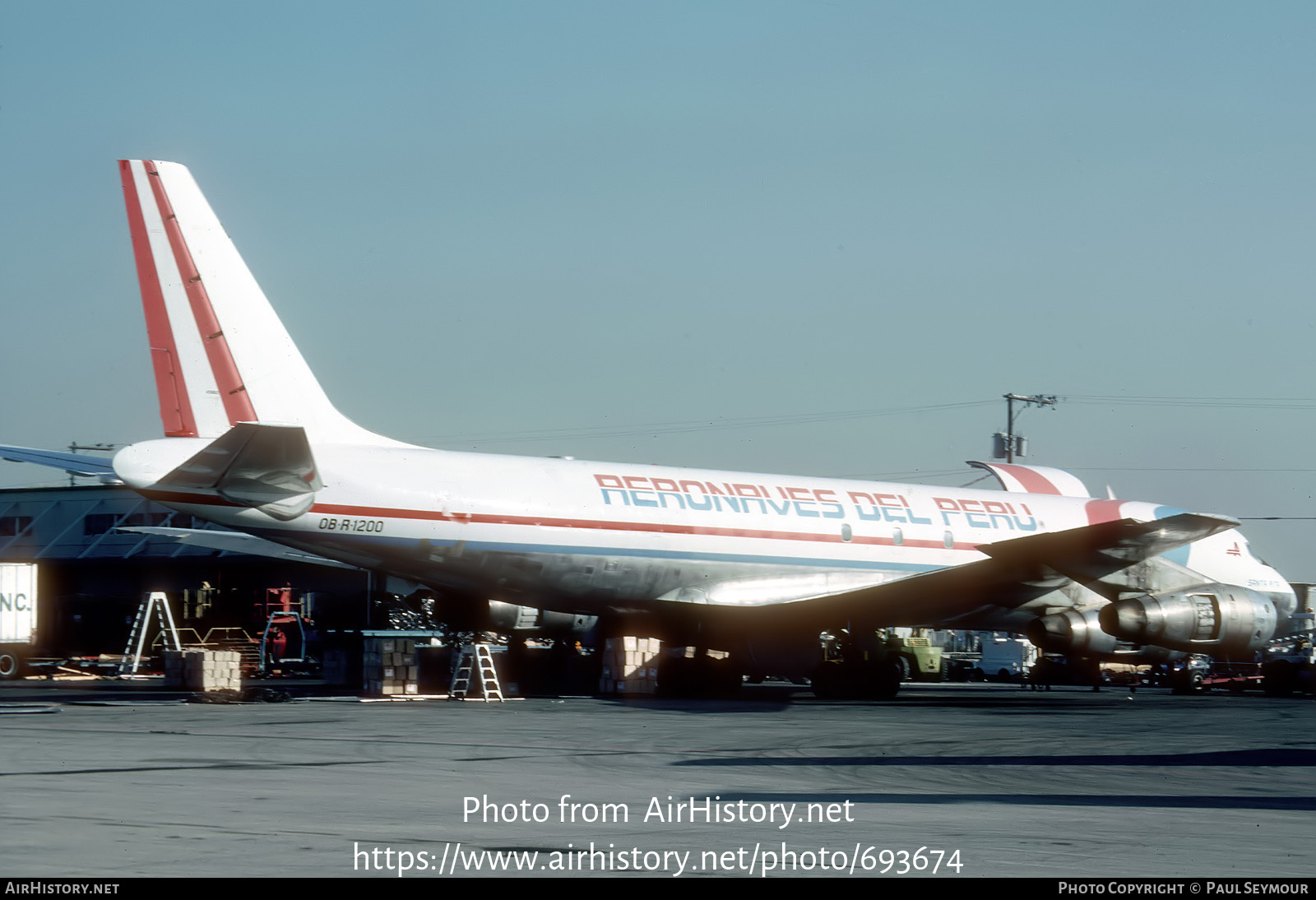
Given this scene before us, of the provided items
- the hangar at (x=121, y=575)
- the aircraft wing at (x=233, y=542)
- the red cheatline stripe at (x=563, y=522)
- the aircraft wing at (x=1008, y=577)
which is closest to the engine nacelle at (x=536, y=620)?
the aircraft wing at (x=233, y=542)

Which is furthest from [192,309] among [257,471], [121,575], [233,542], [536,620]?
[121,575]

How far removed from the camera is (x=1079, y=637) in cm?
2683

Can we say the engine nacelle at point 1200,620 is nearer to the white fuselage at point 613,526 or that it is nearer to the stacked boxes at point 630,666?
the white fuselage at point 613,526

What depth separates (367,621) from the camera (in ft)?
165

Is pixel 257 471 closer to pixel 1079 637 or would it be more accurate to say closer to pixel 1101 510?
pixel 1079 637

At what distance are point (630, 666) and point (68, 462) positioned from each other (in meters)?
11.5

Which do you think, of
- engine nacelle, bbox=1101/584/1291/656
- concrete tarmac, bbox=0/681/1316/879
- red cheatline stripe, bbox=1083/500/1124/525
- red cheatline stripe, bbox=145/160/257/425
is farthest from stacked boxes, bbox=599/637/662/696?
red cheatline stripe, bbox=1083/500/1124/525

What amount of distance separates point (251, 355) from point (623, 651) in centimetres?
973

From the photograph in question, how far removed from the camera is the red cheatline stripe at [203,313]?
22.8m

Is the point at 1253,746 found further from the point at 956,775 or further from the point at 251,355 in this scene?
the point at 251,355

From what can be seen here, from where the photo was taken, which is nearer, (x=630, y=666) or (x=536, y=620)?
(x=630, y=666)

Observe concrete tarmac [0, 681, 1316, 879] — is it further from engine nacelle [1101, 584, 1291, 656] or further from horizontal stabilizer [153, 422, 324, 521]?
engine nacelle [1101, 584, 1291, 656]

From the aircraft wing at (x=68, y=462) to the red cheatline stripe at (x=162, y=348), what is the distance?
3.72 feet
